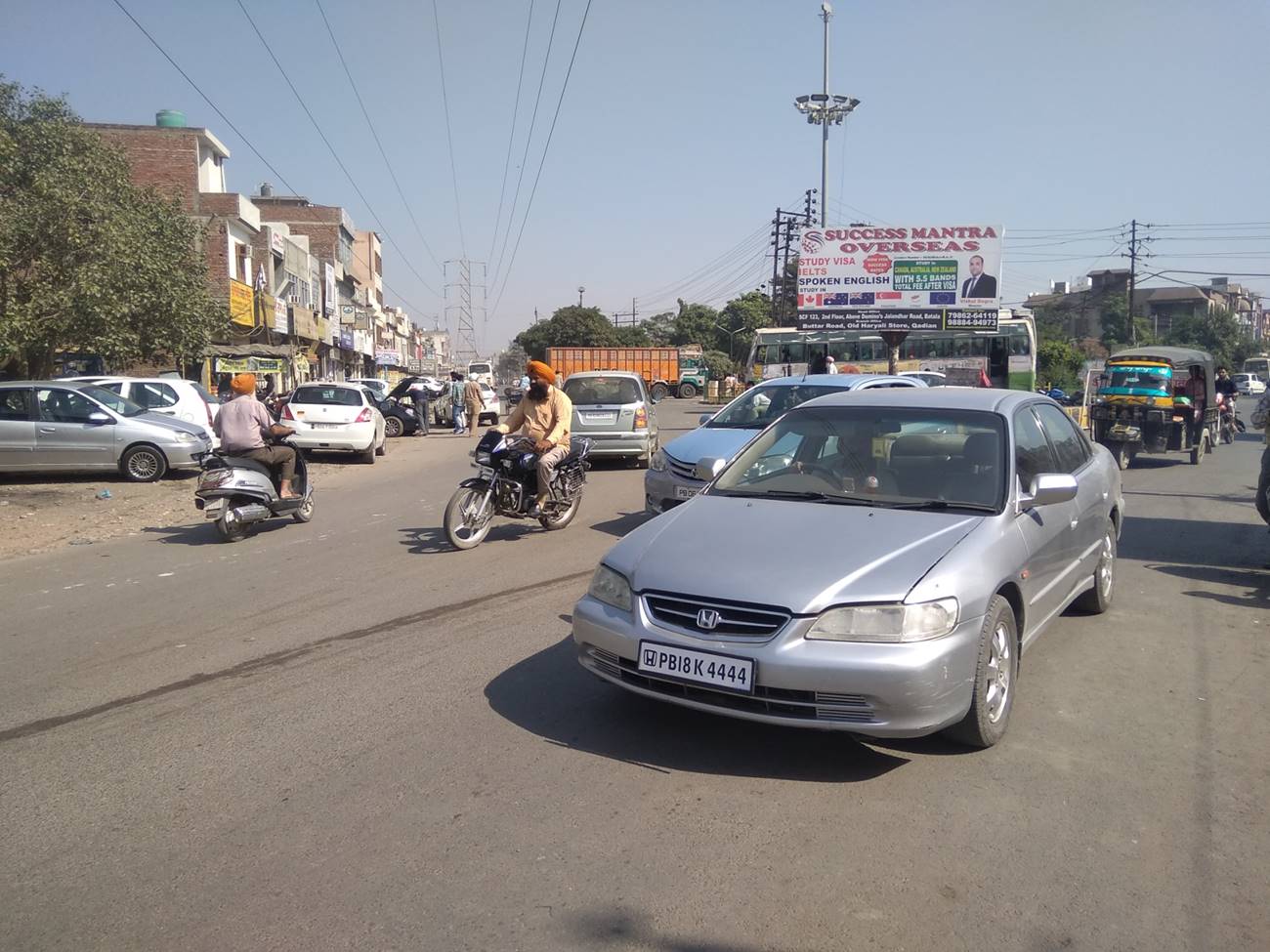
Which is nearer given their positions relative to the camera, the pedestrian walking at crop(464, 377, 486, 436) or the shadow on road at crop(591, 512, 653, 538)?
the shadow on road at crop(591, 512, 653, 538)

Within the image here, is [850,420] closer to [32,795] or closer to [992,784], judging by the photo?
[992,784]

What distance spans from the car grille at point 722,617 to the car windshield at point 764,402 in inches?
278

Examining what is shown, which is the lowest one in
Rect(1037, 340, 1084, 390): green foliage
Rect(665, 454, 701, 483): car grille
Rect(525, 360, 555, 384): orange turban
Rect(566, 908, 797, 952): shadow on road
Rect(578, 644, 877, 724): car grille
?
Rect(566, 908, 797, 952): shadow on road

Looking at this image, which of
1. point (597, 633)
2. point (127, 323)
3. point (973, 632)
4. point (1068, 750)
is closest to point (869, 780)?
point (973, 632)

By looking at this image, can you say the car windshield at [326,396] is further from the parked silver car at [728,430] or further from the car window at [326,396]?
the parked silver car at [728,430]

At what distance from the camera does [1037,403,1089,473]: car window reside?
6.06 meters

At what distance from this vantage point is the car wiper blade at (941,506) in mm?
4770

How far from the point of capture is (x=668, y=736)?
452 cm

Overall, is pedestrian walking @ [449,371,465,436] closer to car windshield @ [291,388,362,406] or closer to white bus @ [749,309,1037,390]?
car windshield @ [291,388,362,406]

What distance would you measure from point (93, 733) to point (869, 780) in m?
3.70

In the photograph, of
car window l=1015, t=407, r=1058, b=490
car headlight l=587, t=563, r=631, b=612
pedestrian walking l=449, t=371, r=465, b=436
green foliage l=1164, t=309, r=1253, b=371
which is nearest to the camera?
car headlight l=587, t=563, r=631, b=612

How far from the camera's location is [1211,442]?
21828 mm

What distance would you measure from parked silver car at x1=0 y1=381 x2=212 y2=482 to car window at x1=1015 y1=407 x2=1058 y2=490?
1336 centimetres

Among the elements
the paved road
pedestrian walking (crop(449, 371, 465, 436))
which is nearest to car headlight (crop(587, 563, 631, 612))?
the paved road
